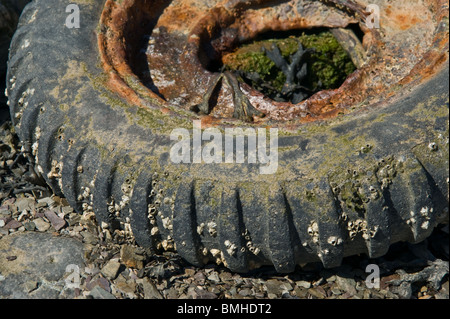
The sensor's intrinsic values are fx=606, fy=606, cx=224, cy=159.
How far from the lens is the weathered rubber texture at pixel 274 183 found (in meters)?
2.54

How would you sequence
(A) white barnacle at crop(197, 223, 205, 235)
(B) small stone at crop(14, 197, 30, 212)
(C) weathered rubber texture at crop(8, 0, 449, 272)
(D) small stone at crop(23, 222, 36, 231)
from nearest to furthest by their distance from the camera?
(C) weathered rubber texture at crop(8, 0, 449, 272)
(A) white barnacle at crop(197, 223, 205, 235)
(D) small stone at crop(23, 222, 36, 231)
(B) small stone at crop(14, 197, 30, 212)

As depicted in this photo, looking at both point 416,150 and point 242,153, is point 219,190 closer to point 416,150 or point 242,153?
point 242,153

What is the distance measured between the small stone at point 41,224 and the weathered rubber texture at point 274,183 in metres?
0.34

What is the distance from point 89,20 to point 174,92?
2.01ft

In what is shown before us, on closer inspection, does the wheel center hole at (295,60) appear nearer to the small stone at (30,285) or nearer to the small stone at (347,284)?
the small stone at (347,284)

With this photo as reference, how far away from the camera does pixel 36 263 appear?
2.90 metres

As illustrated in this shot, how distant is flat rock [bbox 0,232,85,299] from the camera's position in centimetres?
279

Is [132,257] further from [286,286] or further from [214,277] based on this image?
[286,286]

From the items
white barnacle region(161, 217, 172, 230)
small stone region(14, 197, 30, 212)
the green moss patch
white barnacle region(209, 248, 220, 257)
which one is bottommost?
small stone region(14, 197, 30, 212)

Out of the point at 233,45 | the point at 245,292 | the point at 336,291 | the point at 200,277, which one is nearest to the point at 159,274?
the point at 200,277

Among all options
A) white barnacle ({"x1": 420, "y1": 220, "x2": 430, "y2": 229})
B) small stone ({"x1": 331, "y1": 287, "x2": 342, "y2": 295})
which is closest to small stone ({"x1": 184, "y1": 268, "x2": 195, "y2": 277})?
small stone ({"x1": 331, "y1": 287, "x2": 342, "y2": 295})

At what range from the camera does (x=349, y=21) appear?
3.88 meters

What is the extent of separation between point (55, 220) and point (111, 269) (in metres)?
0.50

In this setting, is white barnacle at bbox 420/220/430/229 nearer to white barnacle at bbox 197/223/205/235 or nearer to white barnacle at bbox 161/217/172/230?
white barnacle at bbox 197/223/205/235
